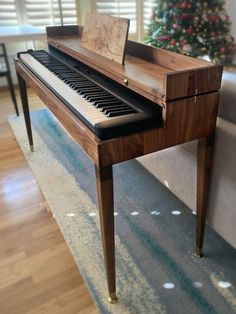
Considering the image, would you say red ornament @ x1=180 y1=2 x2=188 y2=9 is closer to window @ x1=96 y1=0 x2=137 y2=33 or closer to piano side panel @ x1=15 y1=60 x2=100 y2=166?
window @ x1=96 y1=0 x2=137 y2=33

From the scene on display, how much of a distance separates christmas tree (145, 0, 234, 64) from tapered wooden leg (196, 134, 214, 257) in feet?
7.74

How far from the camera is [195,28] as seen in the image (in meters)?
3.23

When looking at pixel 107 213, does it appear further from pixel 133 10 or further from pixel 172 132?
pixel 133 10

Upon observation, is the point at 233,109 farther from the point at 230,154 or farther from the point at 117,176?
the point at 117,176

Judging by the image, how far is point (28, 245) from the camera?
1351 mm

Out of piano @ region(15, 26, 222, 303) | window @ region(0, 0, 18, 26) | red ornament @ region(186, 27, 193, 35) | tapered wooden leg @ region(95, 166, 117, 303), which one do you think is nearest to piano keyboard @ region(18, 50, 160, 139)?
piano @ region(15, 26, 222, 303)

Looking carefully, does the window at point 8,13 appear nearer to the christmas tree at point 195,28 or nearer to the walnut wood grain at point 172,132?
the christmas tree at point 195,28

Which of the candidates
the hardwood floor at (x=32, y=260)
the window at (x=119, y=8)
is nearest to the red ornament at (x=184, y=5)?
the window at (x=119, y=8)

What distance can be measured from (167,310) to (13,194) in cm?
106

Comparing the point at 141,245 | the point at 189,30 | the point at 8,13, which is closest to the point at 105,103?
the point at 141,245

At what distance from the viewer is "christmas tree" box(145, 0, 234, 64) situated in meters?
3.17

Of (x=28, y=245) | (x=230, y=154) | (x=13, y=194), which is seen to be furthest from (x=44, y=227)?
(x=230, y=154)

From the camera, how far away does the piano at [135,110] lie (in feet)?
2.79

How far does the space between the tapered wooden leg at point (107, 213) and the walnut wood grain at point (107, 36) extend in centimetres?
49
